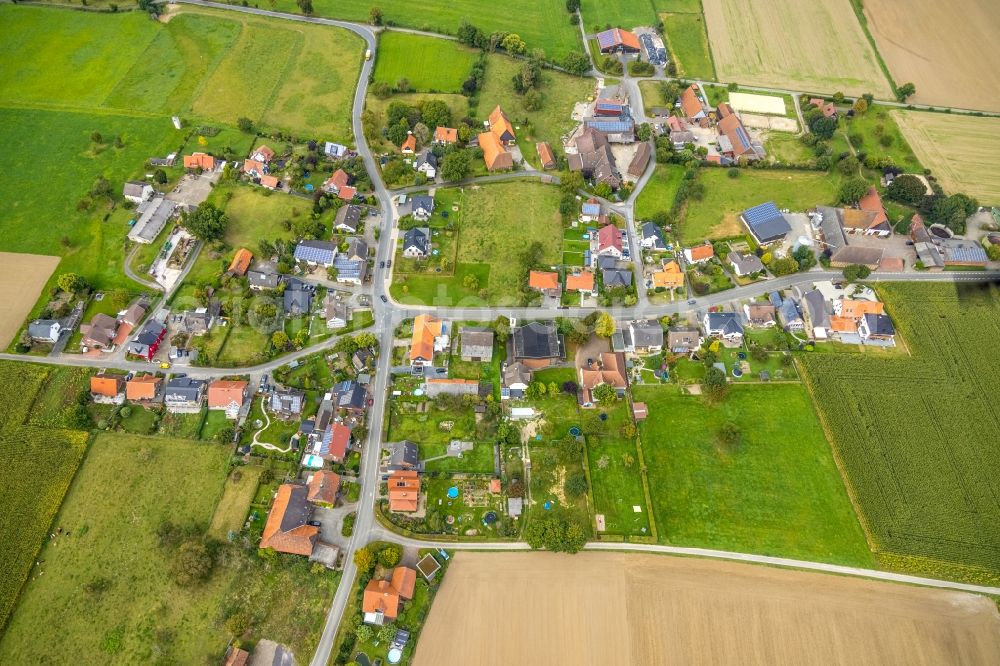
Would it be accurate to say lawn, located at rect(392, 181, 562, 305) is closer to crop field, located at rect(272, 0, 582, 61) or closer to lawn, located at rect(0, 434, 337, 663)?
lawn, located at rect(0, 434, 337, 663)

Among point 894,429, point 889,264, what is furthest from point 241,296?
point 889,264

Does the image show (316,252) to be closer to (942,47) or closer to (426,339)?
(426,339)

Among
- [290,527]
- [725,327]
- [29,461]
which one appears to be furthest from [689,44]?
[29,461]

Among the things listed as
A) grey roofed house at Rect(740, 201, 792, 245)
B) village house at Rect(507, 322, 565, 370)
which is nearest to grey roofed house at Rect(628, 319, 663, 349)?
village house at Rect(507, 322, 565, 370)

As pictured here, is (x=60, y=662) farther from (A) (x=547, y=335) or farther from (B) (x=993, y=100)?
(B) (x=993, y=100)

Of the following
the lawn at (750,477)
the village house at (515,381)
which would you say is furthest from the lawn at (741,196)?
the village house at (515,381)

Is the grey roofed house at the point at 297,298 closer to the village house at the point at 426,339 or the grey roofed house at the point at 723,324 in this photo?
the village house at the point at 426,339
